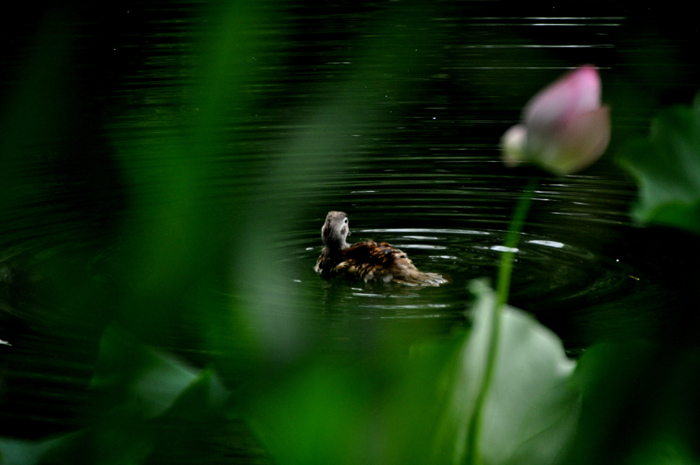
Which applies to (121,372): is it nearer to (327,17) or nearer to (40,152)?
(40,152)

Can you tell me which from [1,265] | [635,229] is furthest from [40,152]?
[635,229]

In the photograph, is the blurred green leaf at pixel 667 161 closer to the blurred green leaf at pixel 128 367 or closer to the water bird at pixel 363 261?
the blurred green leaf at pixel 128 367

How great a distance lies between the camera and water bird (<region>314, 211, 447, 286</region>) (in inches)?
138

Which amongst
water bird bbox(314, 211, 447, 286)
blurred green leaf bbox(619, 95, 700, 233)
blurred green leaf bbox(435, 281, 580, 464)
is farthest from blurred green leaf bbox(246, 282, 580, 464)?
water bird bbox(314, 211, 447, 286)

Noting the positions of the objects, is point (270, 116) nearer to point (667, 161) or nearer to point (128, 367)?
point (128, 367)

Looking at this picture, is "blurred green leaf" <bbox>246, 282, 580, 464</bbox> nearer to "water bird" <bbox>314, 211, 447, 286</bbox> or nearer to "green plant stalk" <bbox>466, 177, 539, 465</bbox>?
"green plant stalk" <bbox>466, 177, 539, 465</bbox>

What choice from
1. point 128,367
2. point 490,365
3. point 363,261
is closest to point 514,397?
point 490,365

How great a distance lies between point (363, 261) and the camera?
3734 mm

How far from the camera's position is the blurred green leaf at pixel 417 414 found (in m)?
0.41

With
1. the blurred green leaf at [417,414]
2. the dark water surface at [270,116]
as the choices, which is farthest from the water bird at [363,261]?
the blurred green leaf at [417,414]

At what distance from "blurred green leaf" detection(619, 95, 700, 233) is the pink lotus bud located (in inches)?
9.1

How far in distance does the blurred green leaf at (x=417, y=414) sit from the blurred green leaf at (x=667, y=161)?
8.7 inches

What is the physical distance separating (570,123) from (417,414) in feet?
0.53

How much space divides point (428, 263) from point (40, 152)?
342cm
